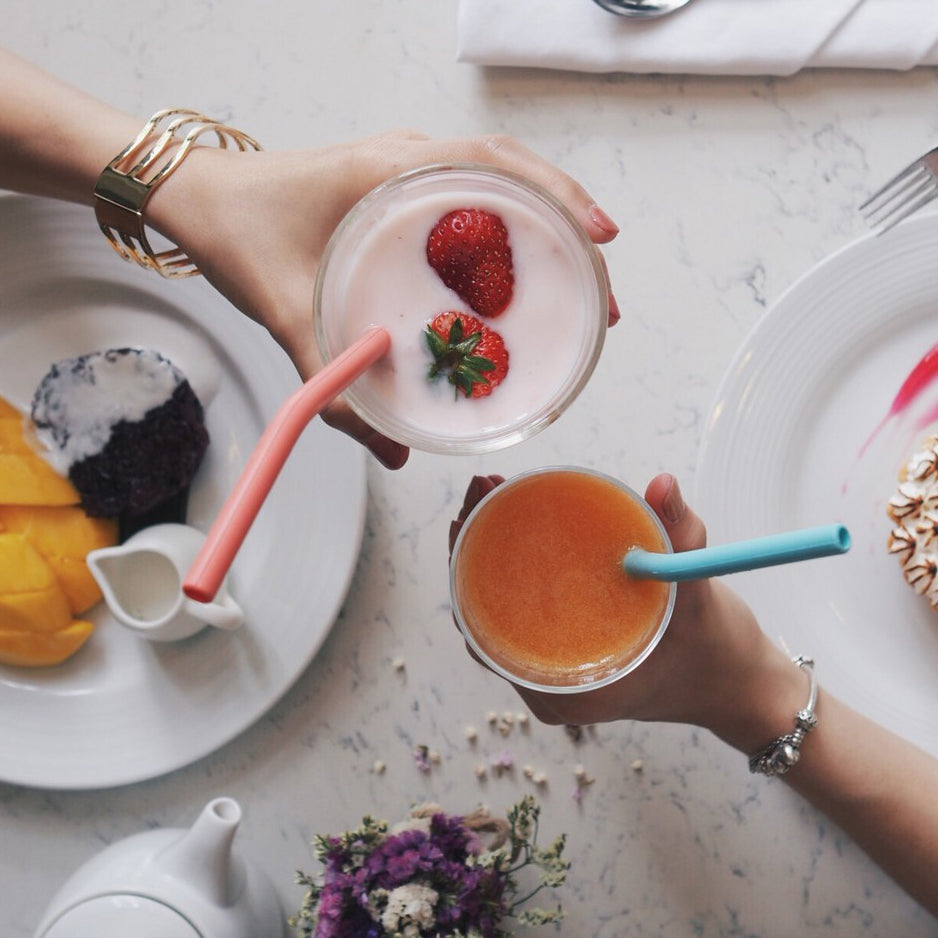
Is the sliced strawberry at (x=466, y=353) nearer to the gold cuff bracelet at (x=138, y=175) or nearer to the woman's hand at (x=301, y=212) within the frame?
the woman's hand at (x=301, y=212)

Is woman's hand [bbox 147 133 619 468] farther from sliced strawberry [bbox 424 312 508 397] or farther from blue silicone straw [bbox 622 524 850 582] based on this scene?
blue silicone straw [bbox 622 524 850 582]

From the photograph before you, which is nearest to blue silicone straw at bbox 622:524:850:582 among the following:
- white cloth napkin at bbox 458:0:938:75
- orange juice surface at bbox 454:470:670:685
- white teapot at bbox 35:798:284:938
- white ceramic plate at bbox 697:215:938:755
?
orange juice surface at bbox 454:470:670:685

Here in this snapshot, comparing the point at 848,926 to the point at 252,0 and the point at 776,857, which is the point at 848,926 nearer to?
the point at 776,857

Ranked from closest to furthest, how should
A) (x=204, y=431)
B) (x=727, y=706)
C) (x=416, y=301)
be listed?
(x=416, y=301) → (x=727, y=706) → (x=204, y=431)

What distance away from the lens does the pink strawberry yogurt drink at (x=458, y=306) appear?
78 cm

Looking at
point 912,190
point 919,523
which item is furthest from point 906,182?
point 919,523

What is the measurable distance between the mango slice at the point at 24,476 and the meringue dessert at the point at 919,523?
0.91 m

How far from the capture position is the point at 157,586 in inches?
42.9

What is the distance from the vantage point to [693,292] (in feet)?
3.67

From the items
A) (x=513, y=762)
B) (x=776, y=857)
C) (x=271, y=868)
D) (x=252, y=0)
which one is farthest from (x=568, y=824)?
(x=252, y=0)

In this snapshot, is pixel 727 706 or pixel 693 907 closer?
pixel 727 706

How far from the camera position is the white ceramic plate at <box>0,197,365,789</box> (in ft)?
3.53

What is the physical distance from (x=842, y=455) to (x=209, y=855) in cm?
80

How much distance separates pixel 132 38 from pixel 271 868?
1012 millimetres
